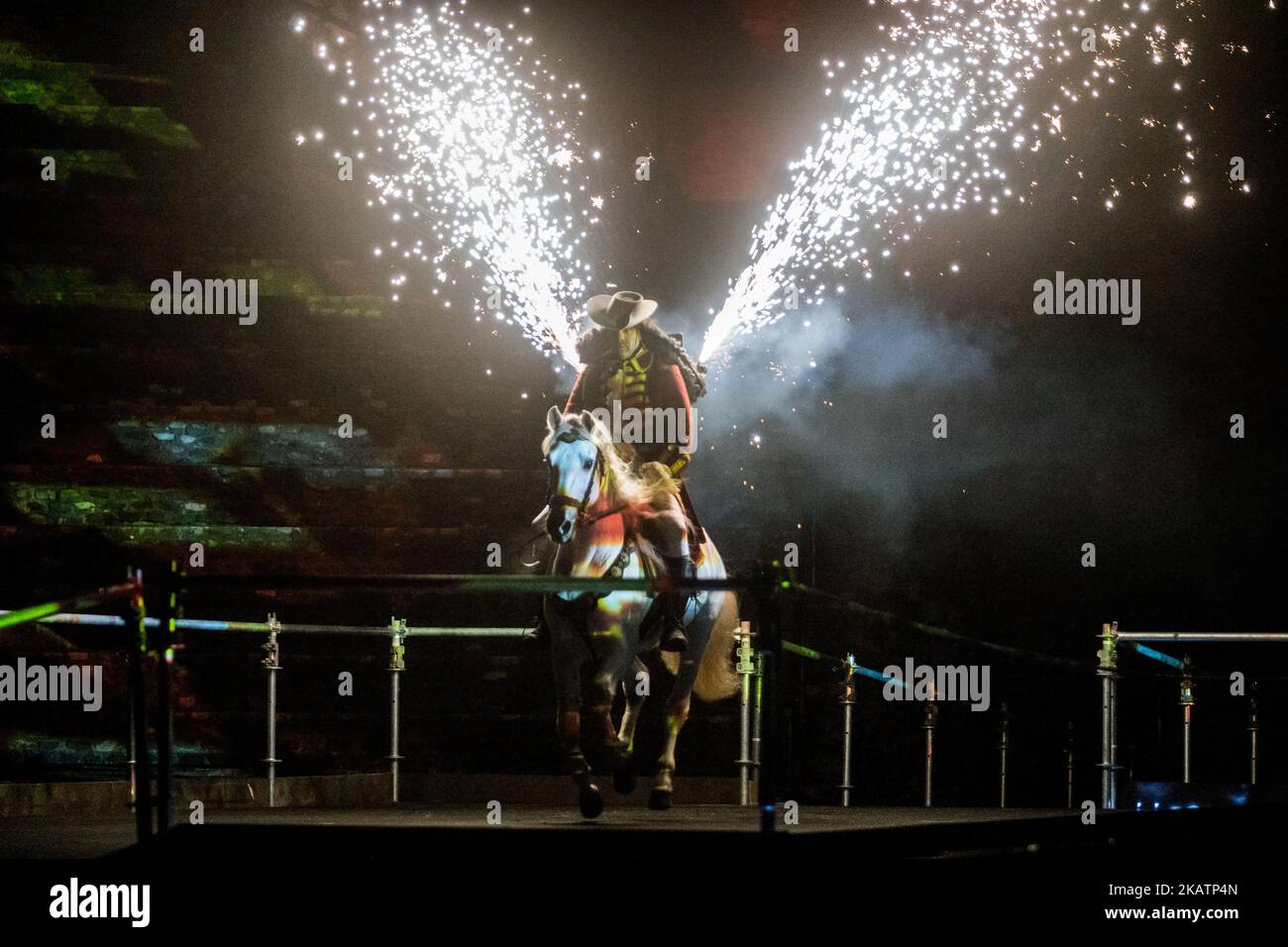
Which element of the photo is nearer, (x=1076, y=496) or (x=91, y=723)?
(x=91, y=723)

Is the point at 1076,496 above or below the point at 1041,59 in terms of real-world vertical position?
below

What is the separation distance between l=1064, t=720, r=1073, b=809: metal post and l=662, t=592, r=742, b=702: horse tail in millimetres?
3801

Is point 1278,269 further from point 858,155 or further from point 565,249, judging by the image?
point 565,249

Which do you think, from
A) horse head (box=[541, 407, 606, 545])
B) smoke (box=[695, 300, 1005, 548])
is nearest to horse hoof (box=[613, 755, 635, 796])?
horse head (box=[541, 407, 606, 545])

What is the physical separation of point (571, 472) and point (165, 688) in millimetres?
2172

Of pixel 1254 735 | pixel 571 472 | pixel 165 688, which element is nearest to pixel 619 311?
pixel 571 472

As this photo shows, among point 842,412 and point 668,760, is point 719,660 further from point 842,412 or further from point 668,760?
point 842,412

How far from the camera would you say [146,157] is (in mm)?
11562

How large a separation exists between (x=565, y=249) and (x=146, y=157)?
2.99m

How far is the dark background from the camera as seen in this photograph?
1145 centimetres

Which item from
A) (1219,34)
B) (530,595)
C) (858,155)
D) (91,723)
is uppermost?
(1219,34)

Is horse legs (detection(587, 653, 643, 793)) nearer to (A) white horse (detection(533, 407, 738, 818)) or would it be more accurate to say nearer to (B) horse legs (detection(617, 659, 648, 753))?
(A) white horse (detection(533, 407, 738, 818))

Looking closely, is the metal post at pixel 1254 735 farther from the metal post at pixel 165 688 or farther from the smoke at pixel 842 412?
the metal post at pixel 165 688

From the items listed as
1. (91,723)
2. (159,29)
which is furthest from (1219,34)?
(91,723)
